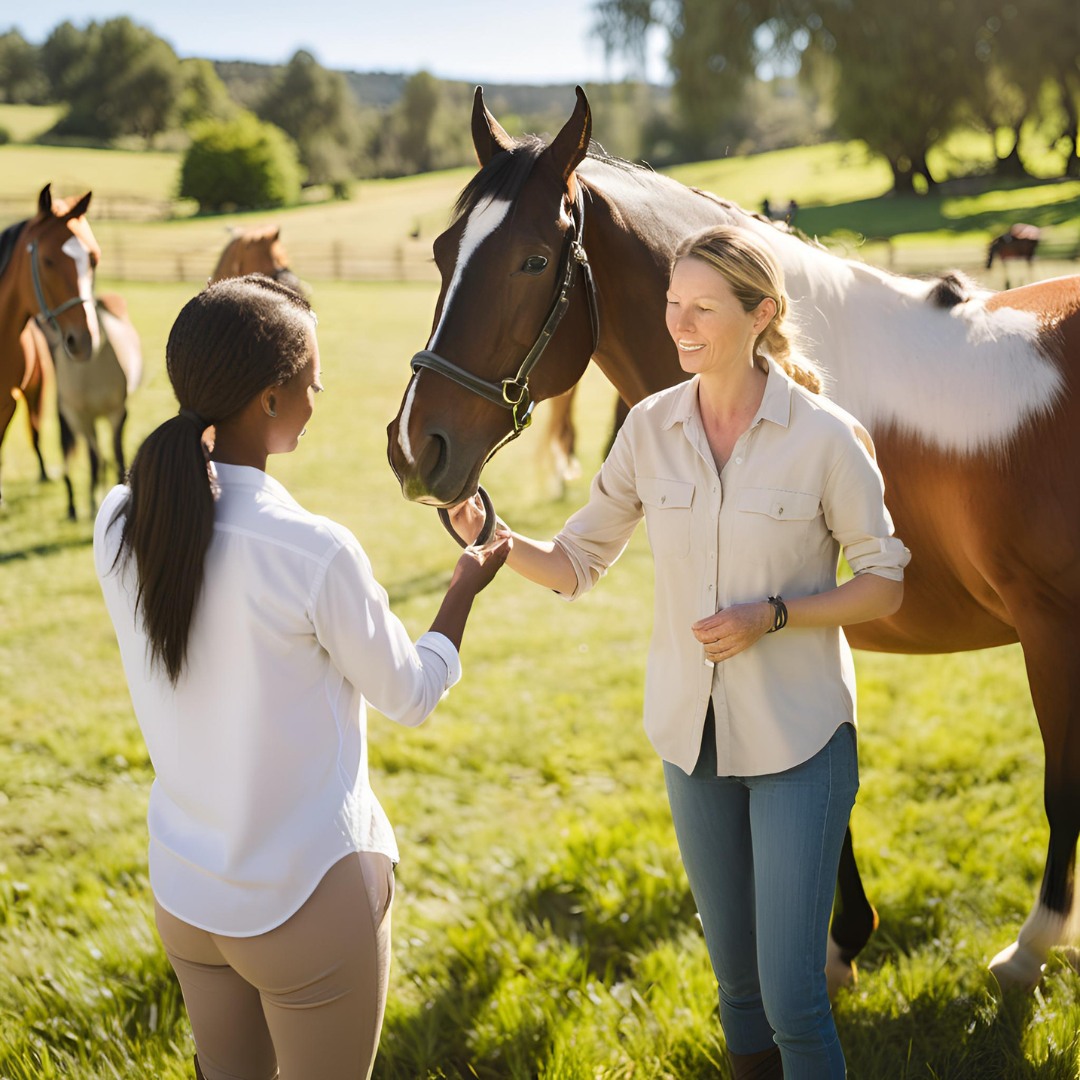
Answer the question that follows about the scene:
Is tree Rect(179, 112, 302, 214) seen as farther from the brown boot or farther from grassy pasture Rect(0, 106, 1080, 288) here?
the brown boot

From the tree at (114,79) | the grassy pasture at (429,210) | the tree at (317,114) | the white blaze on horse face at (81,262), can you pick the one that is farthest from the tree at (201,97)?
the white blaze on horse face at (81,262)

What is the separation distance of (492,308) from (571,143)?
475 mm

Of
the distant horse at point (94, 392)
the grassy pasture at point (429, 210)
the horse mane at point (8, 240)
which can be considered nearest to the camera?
the horse mane at point (8, 240)

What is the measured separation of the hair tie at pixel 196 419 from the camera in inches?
54.6

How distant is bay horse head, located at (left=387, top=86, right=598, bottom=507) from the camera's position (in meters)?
2.08

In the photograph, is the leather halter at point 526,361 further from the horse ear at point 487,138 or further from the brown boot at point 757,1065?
the brown boot at point 757,1065

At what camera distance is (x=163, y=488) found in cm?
134

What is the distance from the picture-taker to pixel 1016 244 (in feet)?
48.2

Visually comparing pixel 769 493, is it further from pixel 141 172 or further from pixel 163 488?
pixel 141 172

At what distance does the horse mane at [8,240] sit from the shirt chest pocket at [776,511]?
3.83m

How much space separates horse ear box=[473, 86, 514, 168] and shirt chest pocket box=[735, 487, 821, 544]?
1163mm

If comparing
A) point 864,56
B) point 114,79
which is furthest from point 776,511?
point 864,56

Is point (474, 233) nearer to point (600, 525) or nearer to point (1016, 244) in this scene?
point (600, 525)

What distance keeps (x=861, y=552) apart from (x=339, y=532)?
99 cm
